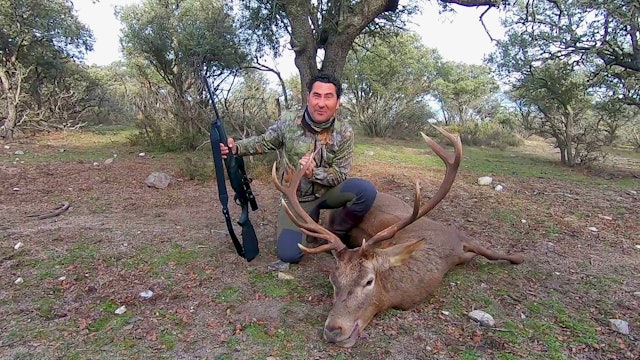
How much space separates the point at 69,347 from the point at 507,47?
10.4 m

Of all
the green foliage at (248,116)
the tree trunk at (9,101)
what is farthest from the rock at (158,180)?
the tree trunk at (9,101)

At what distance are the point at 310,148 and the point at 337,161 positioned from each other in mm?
290

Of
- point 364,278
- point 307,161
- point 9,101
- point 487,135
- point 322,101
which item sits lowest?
point 364,278

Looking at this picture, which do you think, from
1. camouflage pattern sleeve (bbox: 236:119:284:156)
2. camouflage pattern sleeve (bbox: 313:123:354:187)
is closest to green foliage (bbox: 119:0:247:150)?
camouflage pattern sleeve (bbox: 236:119:284:156)

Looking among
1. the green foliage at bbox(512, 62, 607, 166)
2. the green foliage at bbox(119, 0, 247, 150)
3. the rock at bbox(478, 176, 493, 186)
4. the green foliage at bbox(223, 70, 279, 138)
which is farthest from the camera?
the green foliage at bbox(512, 62, 607, 166)

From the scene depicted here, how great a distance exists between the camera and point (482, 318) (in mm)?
3141

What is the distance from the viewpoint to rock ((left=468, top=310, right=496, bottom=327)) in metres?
3.10

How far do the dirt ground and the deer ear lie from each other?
A: 1.27 feet

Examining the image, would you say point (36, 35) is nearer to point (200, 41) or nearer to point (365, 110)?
point (200, 41)

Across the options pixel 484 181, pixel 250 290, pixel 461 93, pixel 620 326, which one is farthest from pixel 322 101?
pixel 461 93

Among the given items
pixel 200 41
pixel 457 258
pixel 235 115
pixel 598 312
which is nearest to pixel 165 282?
pixel 457 258

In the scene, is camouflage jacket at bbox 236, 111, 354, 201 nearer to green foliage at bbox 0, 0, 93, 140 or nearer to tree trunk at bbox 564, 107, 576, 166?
tree trunk at bbox 564, 107, 576, 166

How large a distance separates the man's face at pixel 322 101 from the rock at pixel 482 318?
2019mm

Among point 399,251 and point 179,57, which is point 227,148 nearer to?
point 399,251
